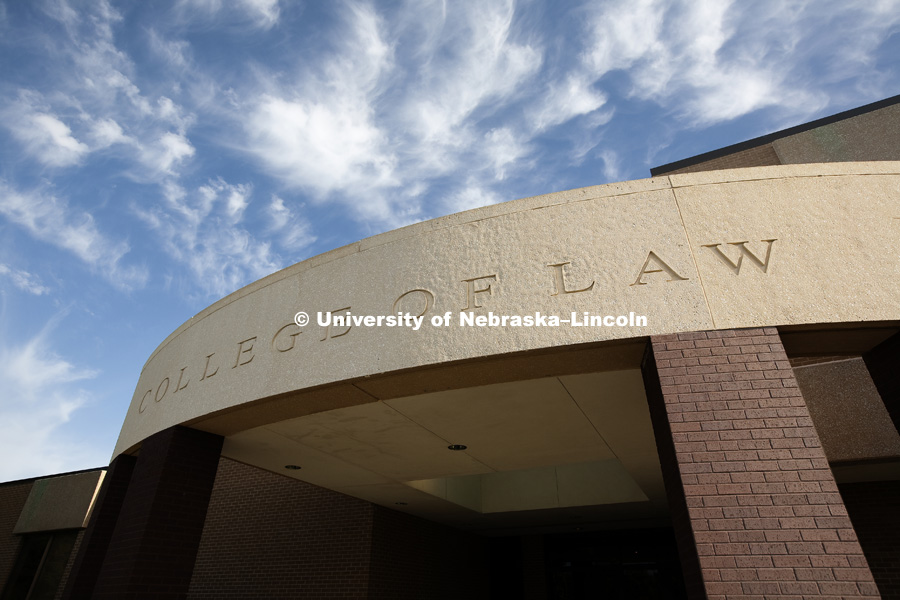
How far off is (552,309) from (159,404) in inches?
210

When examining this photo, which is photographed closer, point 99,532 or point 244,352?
point 244,352

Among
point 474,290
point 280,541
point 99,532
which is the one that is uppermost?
point 474,290

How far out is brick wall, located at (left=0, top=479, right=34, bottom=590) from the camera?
14.4 meters

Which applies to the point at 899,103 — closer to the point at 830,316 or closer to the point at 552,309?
the point at 830,316

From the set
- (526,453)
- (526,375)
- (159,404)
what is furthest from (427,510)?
(526,375)

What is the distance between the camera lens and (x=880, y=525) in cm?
775

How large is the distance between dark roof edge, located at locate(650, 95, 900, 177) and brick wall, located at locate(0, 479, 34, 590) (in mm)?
17714

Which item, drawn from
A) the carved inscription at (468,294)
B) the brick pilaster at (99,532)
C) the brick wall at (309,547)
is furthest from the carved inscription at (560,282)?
the brick wall at (309,547)

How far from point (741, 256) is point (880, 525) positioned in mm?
5688

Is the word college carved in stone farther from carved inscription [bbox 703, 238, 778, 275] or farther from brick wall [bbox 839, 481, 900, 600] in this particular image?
brick wall [bbox 839, 481, 900, 600]

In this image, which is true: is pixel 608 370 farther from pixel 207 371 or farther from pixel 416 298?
pixel 207 371

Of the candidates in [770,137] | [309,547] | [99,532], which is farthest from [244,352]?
[770,137]

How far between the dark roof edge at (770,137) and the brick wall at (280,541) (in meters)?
9.18

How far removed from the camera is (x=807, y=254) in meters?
4.70
